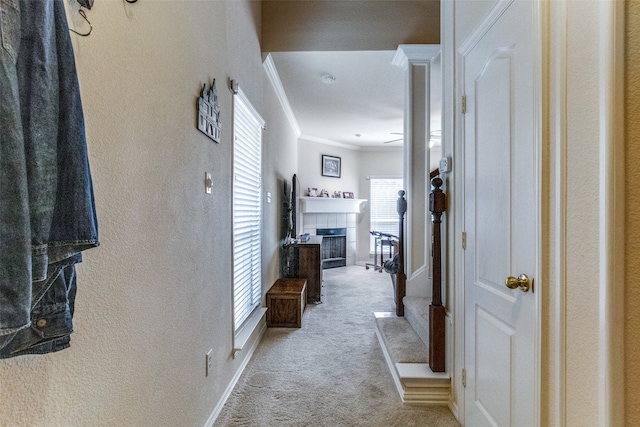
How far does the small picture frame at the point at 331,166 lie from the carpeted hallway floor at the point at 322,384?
4045mm

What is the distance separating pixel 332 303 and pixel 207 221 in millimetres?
2801

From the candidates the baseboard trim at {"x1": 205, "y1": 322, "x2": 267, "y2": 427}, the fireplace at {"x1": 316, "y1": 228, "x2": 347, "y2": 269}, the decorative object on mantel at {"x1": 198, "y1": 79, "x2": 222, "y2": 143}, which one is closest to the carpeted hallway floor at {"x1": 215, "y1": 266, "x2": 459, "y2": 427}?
the baseboard trim at {"x1": 205, "y1": 322, "x2": 267, "y2": 427}

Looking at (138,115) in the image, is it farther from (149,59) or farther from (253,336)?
(253,336)

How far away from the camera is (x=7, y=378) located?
63 centimetres

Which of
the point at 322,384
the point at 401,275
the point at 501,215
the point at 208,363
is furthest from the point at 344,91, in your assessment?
the point at 208,363

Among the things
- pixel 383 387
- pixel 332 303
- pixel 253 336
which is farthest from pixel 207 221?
pixel 332 303

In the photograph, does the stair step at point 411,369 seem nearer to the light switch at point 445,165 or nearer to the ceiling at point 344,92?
the light switch at point 445,165

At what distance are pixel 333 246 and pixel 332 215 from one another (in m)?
0.73

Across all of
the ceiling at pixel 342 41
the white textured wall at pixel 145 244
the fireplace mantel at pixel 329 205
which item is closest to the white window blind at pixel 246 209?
the white textured wall at pixel 145 244

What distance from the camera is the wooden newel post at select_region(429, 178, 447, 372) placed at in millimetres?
1894

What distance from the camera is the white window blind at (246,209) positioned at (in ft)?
7.55

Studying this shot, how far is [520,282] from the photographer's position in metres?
1.18

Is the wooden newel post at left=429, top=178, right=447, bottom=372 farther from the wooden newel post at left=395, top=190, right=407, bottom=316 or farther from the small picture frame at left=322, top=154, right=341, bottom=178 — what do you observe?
the small picture frame at left=322, top=154, right=341, bottom=178

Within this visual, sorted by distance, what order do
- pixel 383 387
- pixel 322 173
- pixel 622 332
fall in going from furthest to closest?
pixel 322 173 → pixel 383 387 → pixel 622 332
